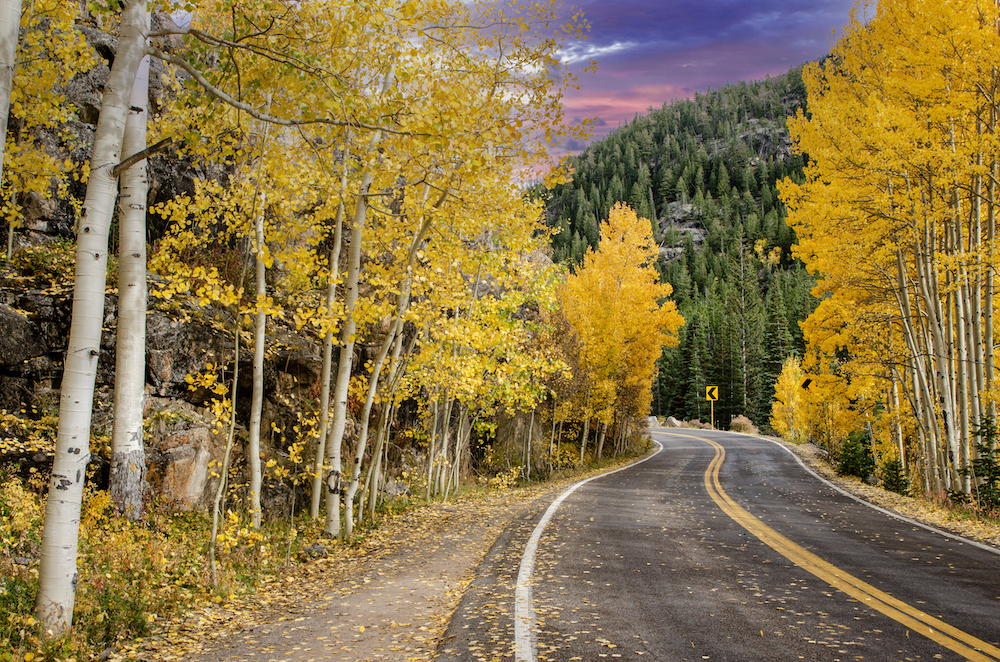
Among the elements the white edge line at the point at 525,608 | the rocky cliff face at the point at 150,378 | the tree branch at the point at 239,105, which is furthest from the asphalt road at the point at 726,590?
the rocky cliff face at the point at 150,378

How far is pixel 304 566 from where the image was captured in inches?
305

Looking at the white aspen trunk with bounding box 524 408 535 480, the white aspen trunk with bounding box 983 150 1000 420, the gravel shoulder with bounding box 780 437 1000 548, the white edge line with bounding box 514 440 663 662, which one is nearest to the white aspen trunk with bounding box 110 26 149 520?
the white edge line with bounding box 514 440 663 662

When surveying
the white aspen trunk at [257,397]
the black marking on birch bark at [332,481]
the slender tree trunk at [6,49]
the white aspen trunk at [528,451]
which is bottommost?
the white aspen trunk at [528,451]

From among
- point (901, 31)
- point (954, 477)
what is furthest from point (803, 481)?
point (901, 31)

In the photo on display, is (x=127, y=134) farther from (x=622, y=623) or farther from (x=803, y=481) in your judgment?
(x=803, y=481)

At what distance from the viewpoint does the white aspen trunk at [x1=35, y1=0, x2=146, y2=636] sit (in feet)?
15.0

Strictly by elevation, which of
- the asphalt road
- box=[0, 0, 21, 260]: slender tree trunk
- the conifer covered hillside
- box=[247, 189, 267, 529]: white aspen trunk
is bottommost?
the asphalt road

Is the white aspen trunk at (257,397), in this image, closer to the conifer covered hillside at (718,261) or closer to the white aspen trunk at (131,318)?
the white aspen trunk at (131,318)

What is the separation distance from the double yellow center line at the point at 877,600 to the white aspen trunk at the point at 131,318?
7.92 m

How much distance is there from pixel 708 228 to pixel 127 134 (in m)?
165

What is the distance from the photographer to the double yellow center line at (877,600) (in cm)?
435

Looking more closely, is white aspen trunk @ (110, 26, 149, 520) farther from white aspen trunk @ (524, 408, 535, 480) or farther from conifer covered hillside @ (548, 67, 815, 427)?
white aspen trunk @ (524, 408, 535, 480)

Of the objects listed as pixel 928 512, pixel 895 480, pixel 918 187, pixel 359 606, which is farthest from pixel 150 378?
pixel 895 480

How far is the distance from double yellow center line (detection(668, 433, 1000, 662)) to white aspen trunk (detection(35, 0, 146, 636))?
6.92 meters
